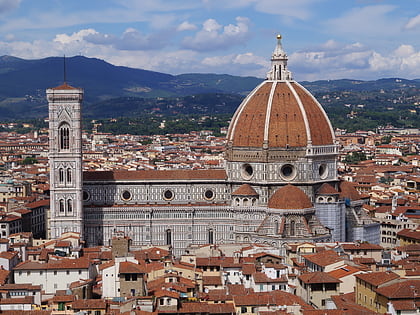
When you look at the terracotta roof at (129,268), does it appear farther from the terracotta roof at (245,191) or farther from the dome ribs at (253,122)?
the dome ribs at (253,122)

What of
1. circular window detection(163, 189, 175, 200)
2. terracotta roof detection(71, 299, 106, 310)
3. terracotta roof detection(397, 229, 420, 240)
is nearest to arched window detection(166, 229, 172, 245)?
circular window detection(163, 189, 175, 200)

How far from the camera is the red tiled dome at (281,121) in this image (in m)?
69.8

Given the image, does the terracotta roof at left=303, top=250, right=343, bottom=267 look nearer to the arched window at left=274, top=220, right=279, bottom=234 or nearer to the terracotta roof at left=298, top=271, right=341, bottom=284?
the terracotta roof at left=298, top=271, right=341, bottom=284

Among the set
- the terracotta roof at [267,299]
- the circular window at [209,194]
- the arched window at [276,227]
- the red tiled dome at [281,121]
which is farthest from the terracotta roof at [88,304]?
the red tiled dome at [281,121]

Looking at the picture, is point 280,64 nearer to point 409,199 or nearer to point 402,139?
point 409,199

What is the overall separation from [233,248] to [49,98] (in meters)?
17.1

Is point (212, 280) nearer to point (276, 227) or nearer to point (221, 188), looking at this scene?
point (276, 227)

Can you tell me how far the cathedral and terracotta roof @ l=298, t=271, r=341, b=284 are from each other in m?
19.7

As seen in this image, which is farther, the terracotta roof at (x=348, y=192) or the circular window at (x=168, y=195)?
the terracotta roof at (x=348, y=192)

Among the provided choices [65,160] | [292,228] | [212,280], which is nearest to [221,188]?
[292,228]

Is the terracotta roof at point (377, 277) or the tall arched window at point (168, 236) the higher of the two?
the terracotta roof at point (377, 277)

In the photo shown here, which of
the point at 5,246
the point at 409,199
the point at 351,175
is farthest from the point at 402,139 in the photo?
the point at 5,246

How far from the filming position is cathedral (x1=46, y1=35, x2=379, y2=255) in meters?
67.8

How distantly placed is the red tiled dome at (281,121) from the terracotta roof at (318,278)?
2394 cm
